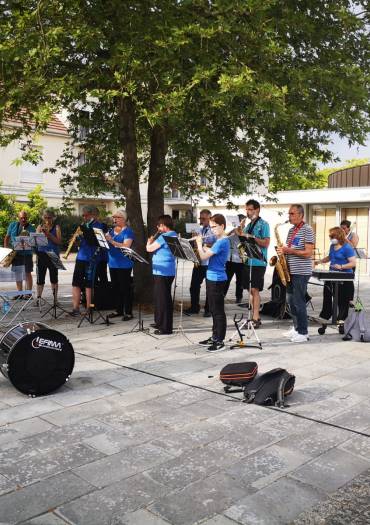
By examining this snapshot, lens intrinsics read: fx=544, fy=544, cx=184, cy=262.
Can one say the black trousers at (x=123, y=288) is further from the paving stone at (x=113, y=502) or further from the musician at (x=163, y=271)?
the paving stone at (x=113, y=502)

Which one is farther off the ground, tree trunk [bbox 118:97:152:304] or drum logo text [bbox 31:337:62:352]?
tree trunk [bbox 118:97:152:304]

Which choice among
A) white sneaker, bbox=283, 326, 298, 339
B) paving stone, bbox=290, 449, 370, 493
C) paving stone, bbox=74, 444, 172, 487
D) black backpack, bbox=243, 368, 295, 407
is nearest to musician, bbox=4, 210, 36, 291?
white sneaker, bbox=283, 326, 298, 339

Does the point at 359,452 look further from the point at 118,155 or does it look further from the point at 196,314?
the point at 118,155

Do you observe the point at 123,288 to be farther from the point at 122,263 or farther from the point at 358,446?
the point at 358,446

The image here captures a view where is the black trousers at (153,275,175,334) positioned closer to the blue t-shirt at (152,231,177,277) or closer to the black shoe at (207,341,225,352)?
the blue t-shirt at (152,231,177,277)

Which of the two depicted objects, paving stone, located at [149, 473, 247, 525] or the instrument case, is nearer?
paving stone, located at [149, 473, 247, 525]

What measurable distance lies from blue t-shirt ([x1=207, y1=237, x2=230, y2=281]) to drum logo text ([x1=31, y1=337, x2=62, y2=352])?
2532 millimetres

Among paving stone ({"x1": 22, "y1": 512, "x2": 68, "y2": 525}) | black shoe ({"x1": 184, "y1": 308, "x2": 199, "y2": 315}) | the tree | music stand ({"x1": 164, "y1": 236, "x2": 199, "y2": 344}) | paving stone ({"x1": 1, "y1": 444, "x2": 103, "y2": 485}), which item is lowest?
paving stone ({"x1": 22, "y1": 512, "x2": 68, "y2": 525})

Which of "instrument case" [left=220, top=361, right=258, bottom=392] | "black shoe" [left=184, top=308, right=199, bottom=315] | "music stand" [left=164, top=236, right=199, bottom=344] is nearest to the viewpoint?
"instrument case" [left=220, top=361, right=258, bottom=392]

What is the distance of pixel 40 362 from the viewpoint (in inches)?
208

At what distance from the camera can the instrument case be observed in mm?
5535

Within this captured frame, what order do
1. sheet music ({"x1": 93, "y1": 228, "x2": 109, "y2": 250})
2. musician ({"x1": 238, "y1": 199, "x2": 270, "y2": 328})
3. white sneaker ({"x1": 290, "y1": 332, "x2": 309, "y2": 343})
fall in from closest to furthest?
white sneaker ({"x1": 290, "y1": 332, "x2": 309, "y2": 343}) < sheet music ({"x1": 93, "y1": 228, "x2": 109, "y2": 250}) < musician ({"x1": 238, "y1": 199, "x2": 270, "y2": 328})

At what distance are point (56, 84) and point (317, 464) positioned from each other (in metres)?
6.28

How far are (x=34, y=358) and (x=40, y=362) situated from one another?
0.26 ft
